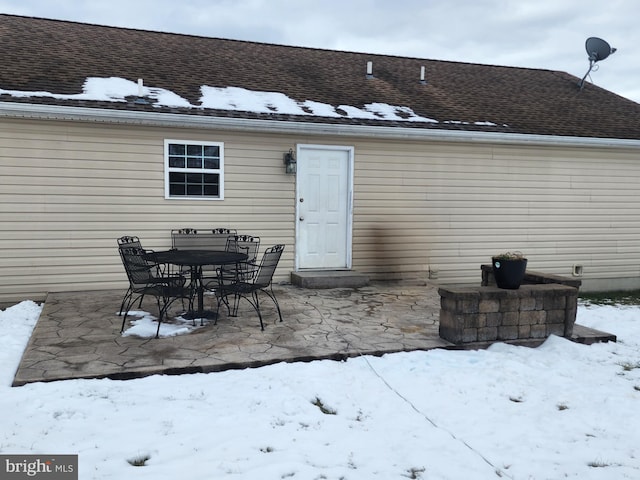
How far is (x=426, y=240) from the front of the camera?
27.8ft

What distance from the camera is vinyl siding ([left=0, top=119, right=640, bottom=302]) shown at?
6.60 metres

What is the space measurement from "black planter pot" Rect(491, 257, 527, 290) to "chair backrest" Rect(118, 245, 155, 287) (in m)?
3.55

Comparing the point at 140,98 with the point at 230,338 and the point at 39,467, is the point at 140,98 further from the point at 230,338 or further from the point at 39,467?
the point at 39,467

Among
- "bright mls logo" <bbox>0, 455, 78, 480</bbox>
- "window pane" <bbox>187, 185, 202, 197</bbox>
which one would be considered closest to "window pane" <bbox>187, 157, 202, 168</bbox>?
"window pane" <bbox>187, 185, 202, 197</bbox>

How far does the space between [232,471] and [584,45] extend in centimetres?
1191

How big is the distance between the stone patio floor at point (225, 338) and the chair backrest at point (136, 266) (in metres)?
0.50

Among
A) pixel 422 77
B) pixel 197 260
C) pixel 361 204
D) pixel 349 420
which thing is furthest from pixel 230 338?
pixel 422 77

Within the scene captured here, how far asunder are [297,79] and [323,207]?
109 inches

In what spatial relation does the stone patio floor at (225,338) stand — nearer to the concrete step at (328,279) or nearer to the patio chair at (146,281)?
the patio chair at (146,281)

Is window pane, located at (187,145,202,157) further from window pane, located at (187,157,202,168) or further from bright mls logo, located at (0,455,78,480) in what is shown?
bright mls logo, located at (0,455,78,480)

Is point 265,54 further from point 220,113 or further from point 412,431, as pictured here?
point 412,431

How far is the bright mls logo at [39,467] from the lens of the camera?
2.55 metres

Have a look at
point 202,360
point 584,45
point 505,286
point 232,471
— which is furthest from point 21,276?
point 584,45

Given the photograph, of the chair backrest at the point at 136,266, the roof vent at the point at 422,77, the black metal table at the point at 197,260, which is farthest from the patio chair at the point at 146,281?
the roof vent at the point at 422,77
